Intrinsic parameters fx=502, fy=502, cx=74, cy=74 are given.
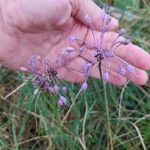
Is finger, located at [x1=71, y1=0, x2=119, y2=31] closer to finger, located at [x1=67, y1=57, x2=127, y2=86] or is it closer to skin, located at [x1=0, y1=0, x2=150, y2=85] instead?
skin, located at [x1=0, y1=0, x2=150, y2=85]

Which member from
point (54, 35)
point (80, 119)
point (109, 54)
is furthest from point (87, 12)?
point (109, 54)

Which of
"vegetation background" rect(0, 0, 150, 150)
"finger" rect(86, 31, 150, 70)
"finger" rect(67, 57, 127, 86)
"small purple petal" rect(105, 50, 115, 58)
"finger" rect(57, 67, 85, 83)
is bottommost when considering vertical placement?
"vegetation background" rect(0, 0, 150, 150)

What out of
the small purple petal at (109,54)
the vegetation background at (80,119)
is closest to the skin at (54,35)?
the vegetation background at (80,119)

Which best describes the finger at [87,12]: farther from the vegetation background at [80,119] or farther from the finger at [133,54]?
the vegetation background at [80,119]

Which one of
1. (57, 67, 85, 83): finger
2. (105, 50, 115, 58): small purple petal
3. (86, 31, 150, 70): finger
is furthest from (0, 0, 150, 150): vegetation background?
(105, 50, 115, 58): small purple petal

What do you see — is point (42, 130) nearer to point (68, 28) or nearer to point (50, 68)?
point (68, 28)

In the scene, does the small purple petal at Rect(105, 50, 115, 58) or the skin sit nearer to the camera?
the small purple petal at Rect(105, 50, 115, 58)
